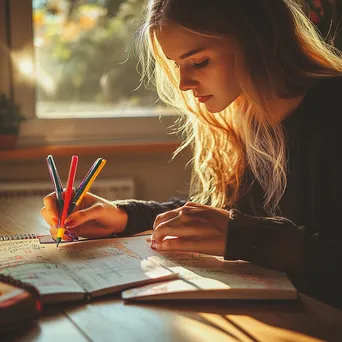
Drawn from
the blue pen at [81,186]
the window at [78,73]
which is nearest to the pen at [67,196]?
the blue pen at [81,186]

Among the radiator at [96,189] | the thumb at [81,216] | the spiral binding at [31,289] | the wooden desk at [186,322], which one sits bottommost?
the radiator at [96,189]

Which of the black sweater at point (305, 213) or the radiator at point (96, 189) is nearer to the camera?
the black sweater at point (305, 213)

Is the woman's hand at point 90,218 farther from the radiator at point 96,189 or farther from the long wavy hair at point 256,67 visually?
the radiator at point 96,189

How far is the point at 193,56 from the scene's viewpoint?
1.25 m

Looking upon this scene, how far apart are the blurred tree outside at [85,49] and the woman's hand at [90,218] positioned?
3.68 ft

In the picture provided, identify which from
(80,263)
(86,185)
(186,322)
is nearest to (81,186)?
(86,185)

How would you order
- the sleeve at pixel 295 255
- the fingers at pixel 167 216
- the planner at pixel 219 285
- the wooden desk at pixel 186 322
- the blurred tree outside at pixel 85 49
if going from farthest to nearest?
the blurred tree outside at pixel 85 49 < the fingers at pixel 167 216 < the sleeve at pixel 295 255 < the planner at pixel 219 285 < the wooden desk at pixel 186 322

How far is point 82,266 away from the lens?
992 millimetres

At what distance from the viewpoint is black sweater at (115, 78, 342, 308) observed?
3.32 ft

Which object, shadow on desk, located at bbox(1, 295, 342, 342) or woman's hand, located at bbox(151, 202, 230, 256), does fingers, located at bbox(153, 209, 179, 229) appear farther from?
shadow on desk, located at bbox(1, 295, 342, 342)

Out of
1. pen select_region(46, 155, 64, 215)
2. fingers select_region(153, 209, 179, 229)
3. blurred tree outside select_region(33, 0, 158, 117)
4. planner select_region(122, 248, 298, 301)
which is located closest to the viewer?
planner select_region(122, 248, 298, 301)

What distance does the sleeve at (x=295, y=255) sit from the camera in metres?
1.01

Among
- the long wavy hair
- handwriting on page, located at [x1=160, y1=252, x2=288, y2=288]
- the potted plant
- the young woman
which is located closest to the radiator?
the potted plant

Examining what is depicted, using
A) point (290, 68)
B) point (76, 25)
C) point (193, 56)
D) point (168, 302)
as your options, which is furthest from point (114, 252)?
point (76, 25)
